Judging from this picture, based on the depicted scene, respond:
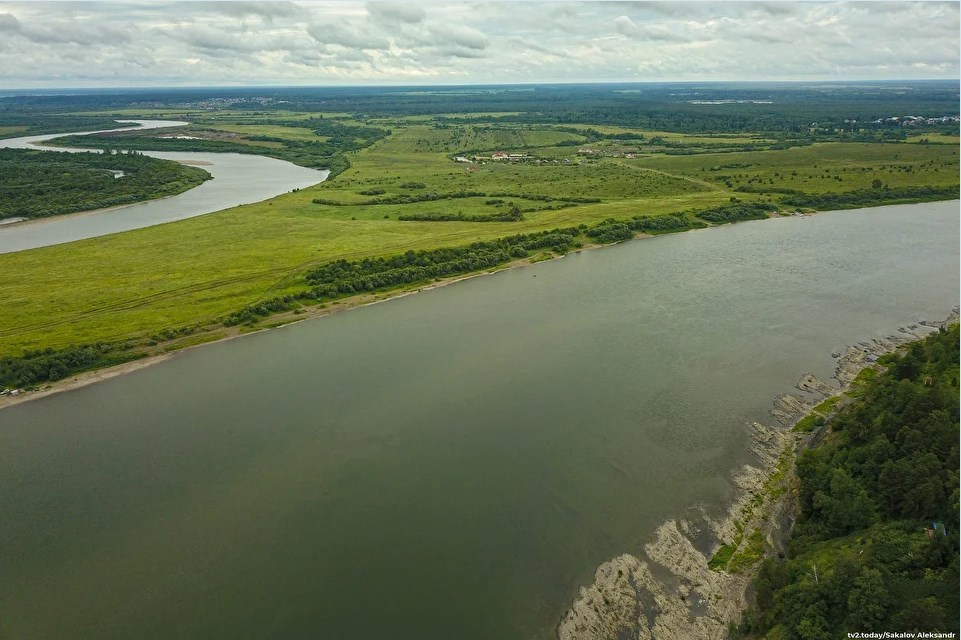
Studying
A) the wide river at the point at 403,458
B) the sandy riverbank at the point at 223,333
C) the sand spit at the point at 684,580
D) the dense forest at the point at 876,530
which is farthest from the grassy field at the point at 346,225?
the dense forest at the point at 876,530

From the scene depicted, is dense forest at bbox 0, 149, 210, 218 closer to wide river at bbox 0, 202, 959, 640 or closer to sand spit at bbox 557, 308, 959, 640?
wide river at bbox 0, 202, 959, 640

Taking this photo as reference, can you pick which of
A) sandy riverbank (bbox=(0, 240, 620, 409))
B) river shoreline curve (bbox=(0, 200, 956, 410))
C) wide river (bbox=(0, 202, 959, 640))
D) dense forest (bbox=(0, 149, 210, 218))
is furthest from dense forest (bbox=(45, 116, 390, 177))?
wide river (bbox=(0, 202, 959, 640))

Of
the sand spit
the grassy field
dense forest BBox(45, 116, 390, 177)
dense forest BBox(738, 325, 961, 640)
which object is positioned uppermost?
dense forest BBox(45, 116, 390, 177)

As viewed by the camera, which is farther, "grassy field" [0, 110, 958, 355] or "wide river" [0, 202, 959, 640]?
"grassy field" [0, 110, 958, 355]

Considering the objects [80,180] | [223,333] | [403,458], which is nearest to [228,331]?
[223,333]

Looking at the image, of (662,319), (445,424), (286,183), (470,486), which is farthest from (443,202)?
(470,486)

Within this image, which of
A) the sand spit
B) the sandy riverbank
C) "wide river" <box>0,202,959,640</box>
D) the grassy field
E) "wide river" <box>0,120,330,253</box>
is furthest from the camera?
"wide river" <box>0,120,330,253</box>
